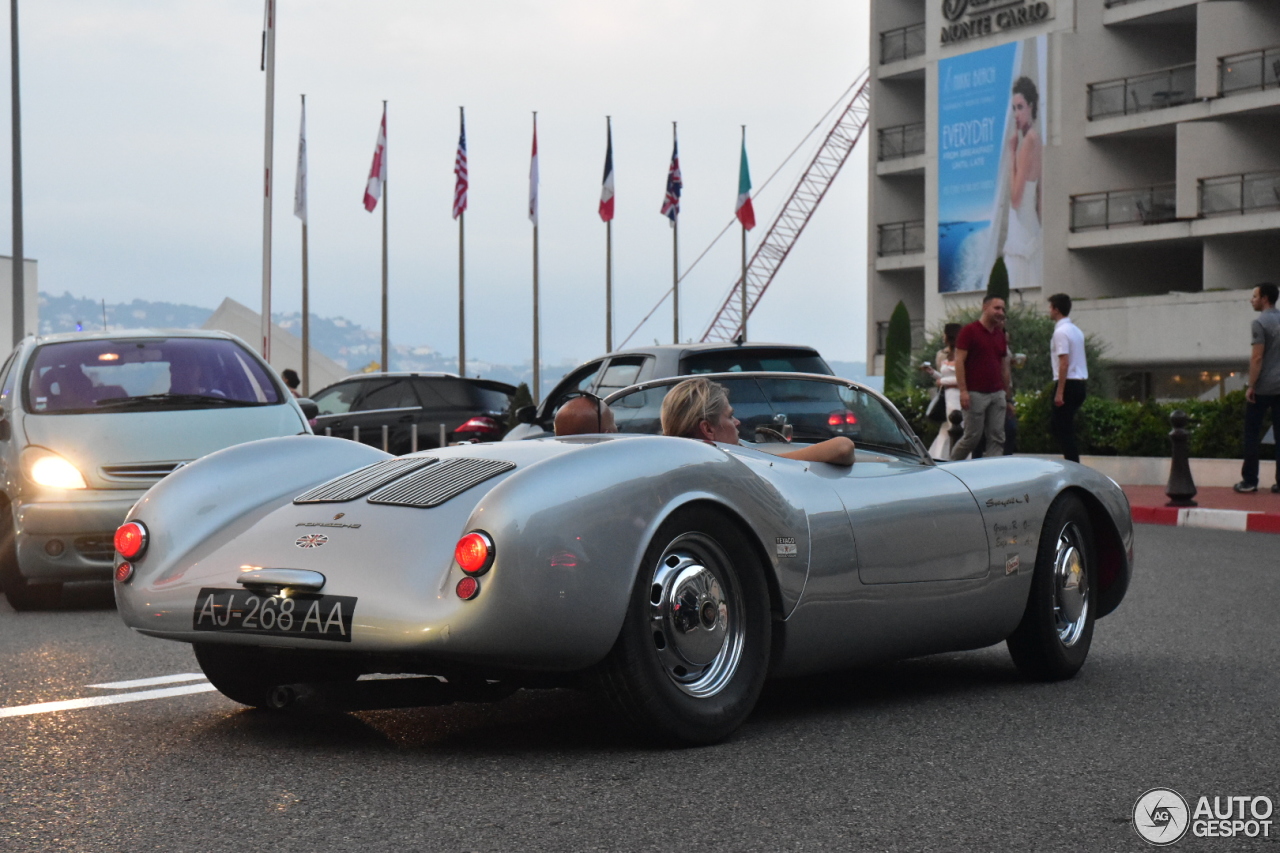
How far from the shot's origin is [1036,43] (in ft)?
153

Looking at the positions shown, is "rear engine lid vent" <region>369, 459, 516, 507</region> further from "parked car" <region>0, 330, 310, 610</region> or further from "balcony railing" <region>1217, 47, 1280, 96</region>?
"balcony railing" <region>1217, 47, 1280, 96</region>

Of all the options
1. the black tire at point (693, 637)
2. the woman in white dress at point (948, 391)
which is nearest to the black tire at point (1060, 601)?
the black tire at point (693, 637)

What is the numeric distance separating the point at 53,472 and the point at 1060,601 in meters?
5.53

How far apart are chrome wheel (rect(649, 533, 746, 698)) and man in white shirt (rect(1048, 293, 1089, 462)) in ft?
37.0

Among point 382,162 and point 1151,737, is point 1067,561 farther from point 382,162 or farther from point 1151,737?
point 382,162

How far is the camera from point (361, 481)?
494 centimetres

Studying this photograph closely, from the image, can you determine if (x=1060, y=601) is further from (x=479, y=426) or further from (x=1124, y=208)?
(x=1124, y=208)

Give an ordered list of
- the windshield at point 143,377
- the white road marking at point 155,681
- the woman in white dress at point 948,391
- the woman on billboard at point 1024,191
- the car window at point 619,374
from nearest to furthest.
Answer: the white road marking at point 155,681 → the windshield at point 143,377 → the car window at point 619,374 → the woman in white dress at point 948,391 → the woman on billboard at point 1024,191

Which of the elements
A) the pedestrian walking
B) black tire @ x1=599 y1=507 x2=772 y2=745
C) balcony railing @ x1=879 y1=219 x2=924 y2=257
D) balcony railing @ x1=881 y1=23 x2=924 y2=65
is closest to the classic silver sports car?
black tire @ x1=599 y1=507 x2=772 y2=745

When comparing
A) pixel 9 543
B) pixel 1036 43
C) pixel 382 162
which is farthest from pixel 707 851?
pixel 1036 43

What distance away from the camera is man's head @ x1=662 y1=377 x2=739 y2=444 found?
5.37 m

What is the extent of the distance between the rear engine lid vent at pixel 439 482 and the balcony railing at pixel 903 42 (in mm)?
50692

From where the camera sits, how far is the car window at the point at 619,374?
11336 mm

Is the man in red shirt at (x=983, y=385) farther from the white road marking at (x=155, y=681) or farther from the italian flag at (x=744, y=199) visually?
the italian flag at (x=744, y=199)
